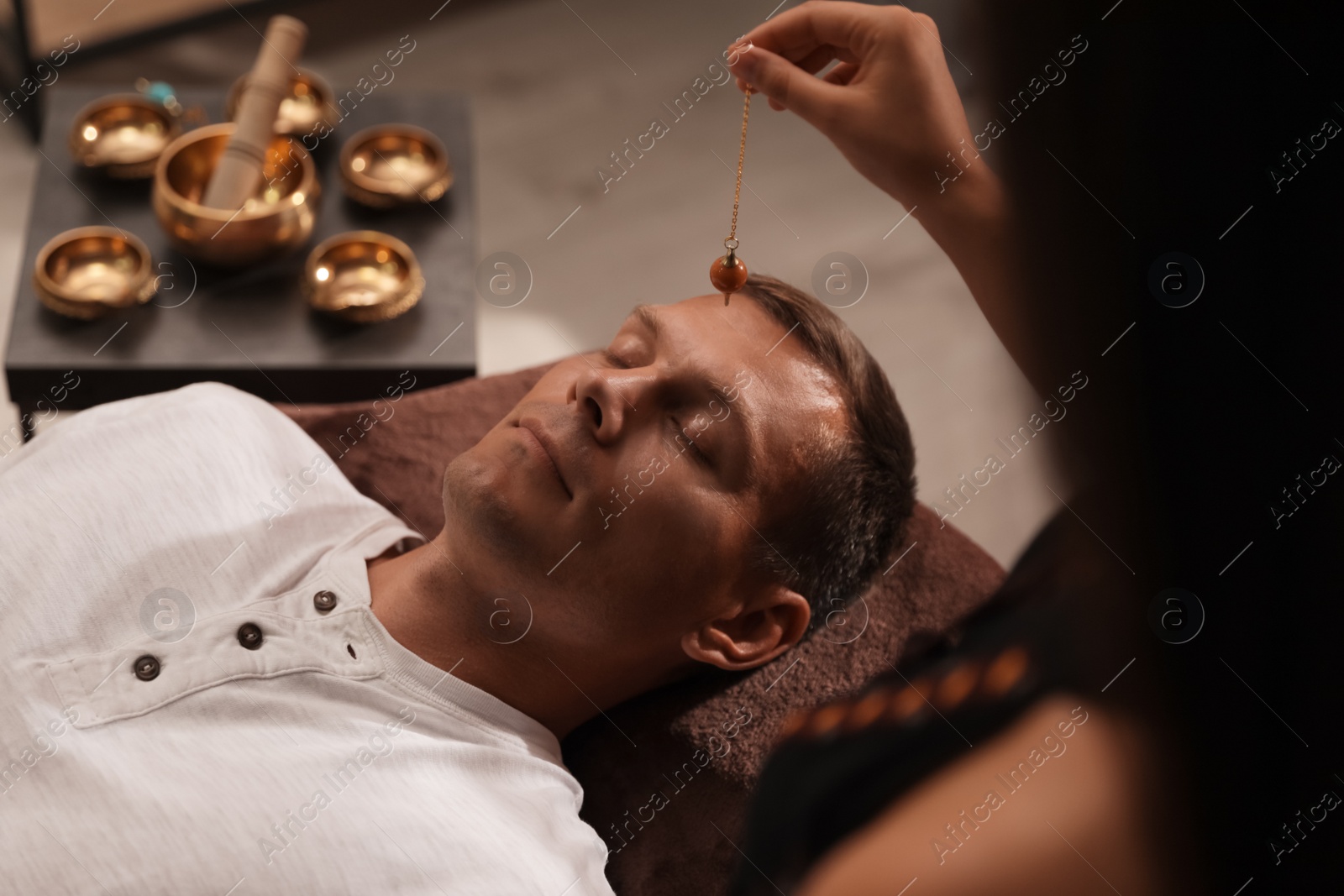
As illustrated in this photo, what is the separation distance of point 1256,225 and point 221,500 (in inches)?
41.2

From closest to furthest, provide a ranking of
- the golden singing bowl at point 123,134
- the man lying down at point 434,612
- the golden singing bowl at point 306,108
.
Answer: the man lying down at point 434,612 → the golden singing bowl at point 123,134 → the golden singing bowl at point 306,108

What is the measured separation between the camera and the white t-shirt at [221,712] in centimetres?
85

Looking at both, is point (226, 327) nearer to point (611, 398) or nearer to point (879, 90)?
point (611, 398)

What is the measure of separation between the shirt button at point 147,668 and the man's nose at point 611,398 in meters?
0.42

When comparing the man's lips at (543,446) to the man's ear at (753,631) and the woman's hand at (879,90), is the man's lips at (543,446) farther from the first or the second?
the woman's hand at (879,90)

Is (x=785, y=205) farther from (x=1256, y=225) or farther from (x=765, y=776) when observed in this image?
(x=1256, y=225)

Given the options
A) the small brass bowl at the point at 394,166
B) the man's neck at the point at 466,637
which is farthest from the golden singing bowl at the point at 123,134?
the man's neck at the point at 466,637

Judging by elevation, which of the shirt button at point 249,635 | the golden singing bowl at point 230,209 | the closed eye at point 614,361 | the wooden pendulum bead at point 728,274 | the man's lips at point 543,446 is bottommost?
the golden singing bowl at point 230,209

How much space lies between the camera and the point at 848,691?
111 cm

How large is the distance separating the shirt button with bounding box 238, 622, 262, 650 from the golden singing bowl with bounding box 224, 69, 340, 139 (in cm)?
99

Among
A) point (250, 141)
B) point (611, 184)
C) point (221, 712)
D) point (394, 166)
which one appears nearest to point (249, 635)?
point (221, 712)

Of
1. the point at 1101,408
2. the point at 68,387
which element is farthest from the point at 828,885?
the point at 68,387

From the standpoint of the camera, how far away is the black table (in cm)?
143

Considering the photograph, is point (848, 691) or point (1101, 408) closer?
point (1101, 408)
